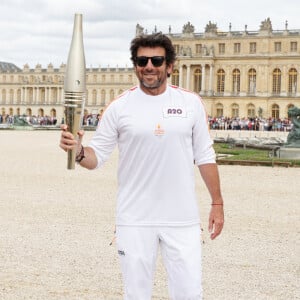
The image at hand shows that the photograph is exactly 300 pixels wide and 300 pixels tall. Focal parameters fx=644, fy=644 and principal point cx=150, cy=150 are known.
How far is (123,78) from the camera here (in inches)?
2968

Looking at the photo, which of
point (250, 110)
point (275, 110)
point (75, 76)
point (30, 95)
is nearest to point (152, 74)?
point (75, 76)

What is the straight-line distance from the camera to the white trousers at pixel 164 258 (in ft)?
10.0

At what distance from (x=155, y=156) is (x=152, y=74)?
0.40 m

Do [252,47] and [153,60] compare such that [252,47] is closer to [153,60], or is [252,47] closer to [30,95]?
[30,95]

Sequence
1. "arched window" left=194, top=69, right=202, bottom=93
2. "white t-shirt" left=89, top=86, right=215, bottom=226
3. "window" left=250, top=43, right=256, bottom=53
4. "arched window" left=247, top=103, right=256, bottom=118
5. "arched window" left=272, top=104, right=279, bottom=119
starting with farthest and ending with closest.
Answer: "arched window" left=194, top=69, right=202, bottom=93, "window" left=250, top=43, right=256, bottom=53, "arched window" left=247, top=103, right=256, bottom=118, "arched window" left=272, top=104, right=279, bottom=119, "white t-shirt" left=89, top=86, right=215, bottom=226

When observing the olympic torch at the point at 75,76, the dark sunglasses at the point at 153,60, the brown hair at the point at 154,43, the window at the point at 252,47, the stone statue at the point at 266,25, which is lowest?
the olympic torch at the point at 75,76

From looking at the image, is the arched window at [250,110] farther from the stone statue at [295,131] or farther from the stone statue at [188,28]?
the stone statue at [295,131]

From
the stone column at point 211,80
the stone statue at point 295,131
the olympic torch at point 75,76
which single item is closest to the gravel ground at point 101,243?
the olympic torch at point 75,76

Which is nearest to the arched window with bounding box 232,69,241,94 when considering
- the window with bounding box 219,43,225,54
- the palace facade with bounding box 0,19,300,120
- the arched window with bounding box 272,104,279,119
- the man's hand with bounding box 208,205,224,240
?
the palace facade with bounding box 0,19,300,120

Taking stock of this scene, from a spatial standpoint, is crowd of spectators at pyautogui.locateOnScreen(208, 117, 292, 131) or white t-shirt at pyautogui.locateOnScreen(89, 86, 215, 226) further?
crowd of spectators at pyautogui.locateOnScreen(208, 117, 292, 131)

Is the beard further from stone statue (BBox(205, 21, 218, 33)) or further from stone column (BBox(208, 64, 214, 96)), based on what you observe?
stone statue (BBox(205, 21, 218, 33))

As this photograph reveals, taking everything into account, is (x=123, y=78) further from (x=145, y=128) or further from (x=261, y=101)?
(x=145, y=128)

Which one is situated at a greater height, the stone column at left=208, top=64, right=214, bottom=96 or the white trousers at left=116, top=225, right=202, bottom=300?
the stone column at left=208, top=64, right=214, bottom=96

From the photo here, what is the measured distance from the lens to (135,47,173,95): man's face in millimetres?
3096
